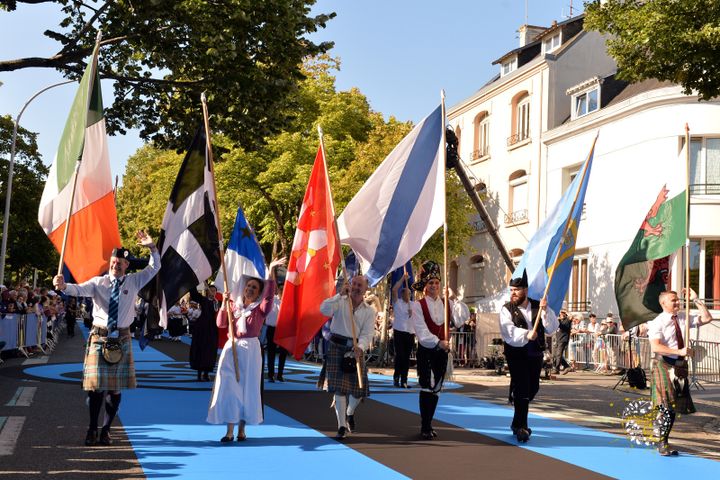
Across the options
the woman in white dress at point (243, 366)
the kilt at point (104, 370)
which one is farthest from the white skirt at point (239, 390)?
the kilt at point (104, 370)

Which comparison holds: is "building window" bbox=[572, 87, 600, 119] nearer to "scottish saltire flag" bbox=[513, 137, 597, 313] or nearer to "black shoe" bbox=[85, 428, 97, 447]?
"scottish saltire flag" bbox=[513, 137, 597, 313]

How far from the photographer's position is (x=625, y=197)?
99.1 ft

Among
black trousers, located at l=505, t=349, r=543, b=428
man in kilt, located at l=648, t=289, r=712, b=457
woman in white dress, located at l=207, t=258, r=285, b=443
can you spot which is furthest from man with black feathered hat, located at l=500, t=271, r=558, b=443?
woman in white dress, located at l=207, t=258, r=285, b=443

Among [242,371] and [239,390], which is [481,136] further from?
[239,390]

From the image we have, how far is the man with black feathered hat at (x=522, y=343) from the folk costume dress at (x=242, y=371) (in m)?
2.79

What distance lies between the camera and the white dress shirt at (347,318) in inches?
415

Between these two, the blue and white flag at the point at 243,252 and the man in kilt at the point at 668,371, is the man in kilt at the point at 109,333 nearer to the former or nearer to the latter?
the man in kilt at the point at 668,371

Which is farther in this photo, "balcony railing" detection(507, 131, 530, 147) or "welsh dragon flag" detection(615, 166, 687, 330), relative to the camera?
"balcony railing" detection(507, 131, 530, 147)

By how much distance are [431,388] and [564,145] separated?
81.4ft

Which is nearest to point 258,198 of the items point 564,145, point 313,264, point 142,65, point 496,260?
point 496,260

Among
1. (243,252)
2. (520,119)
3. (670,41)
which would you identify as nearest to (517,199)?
(520,119)

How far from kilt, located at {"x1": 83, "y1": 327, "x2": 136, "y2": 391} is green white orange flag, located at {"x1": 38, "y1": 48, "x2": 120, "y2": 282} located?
2.32ft

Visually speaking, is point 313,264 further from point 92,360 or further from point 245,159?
point 245,159

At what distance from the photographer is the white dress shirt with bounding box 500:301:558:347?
10.5 metres
